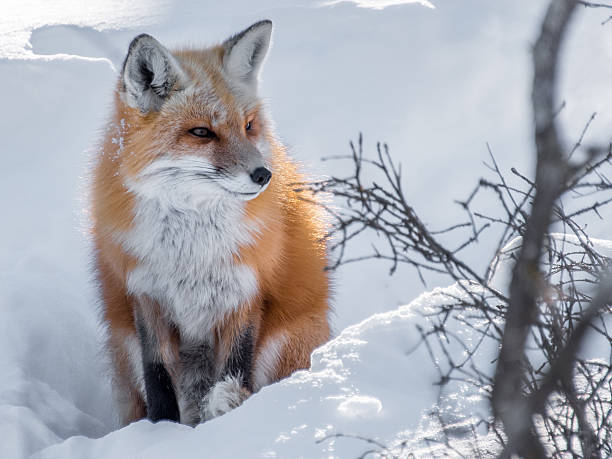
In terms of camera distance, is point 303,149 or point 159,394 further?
point 303,149

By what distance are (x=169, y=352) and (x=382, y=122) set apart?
3577mm

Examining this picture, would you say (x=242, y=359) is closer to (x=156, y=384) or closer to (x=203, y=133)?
(x=156, y=384)

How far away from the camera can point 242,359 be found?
316 centimetres

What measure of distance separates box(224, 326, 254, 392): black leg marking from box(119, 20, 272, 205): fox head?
2.29 ft

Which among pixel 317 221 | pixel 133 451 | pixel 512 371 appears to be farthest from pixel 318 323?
pixel 512 371

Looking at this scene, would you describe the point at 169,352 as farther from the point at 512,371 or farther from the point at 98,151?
the point at 512,371

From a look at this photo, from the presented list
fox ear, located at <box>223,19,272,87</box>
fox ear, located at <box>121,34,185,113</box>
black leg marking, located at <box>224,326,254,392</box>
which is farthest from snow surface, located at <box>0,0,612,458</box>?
fox ear, located at <box>223,19,272,87</box>

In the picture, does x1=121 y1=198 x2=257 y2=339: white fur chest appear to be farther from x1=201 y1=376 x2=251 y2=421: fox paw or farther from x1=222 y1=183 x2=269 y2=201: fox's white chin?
x1=201 y1=376 x2=251 y2=421: fox paw

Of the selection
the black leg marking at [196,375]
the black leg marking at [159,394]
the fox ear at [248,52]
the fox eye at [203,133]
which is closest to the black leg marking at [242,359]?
the black leg marking at [196,375]

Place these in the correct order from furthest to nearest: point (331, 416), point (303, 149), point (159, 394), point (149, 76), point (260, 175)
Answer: point (303, 149) < point (159, 394) < point (149, 76) < point (260, 175) < point (331, 416)

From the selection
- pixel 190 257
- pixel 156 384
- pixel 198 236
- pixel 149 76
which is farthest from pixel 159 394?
pixel 149 76

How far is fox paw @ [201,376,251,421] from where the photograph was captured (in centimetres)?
295

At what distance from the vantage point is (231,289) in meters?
3.07

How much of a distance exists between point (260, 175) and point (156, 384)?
112cm
